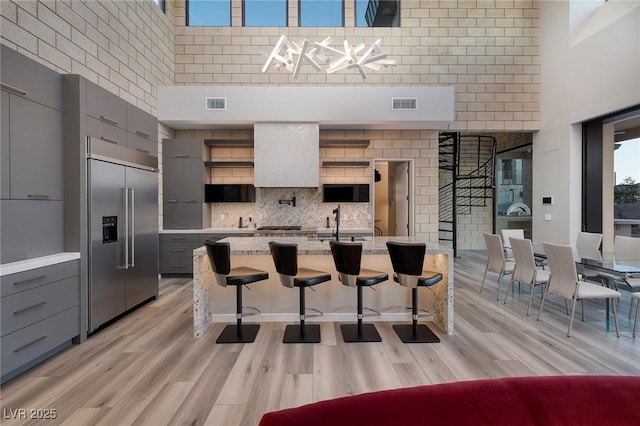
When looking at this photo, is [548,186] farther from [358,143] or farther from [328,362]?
[328,362]

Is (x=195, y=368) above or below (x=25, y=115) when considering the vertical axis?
below

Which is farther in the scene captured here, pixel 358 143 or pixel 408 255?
pixel 358 143

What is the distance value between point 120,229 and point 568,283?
16.3 ft

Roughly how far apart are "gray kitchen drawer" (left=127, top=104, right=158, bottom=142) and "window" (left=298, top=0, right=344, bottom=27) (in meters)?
3.77

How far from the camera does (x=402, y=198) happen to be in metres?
6.59

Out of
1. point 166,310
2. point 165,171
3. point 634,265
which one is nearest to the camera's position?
point 634,265

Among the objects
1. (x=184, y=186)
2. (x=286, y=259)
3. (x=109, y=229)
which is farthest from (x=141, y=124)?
(x=286, y=259)

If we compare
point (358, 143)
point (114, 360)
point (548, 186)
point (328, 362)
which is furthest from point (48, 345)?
point (548, 186)

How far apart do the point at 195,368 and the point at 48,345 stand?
129cm

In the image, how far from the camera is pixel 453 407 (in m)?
0.81

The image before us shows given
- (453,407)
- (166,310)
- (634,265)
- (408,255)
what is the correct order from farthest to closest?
(166,310)
(634,265)
(408,255)
(453,407)

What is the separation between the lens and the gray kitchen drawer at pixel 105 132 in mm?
3077

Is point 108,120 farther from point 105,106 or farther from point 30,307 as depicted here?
point 30,307

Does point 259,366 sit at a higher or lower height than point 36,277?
lower
